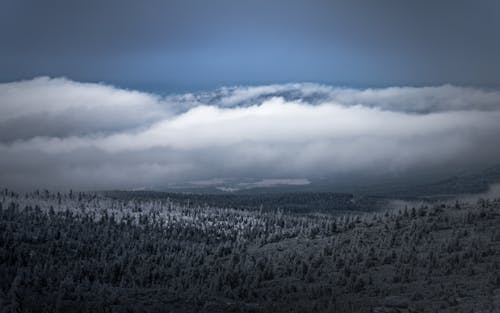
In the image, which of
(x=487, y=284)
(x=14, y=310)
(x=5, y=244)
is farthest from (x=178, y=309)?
(x=5, y=244)

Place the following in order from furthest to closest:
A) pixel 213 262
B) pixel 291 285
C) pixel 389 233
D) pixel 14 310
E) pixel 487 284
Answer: pixel 213 262 < pixel 389 233 < pixel 291 285 < pixel 487 284 < pixel 14 310

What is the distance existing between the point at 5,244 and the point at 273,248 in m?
85.5

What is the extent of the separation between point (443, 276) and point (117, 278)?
83385mm

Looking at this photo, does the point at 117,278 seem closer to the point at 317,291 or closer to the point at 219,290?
the point at 219,290

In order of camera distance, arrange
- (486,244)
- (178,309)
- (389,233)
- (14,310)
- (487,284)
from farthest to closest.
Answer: (389,233) < (486,244) < (487,284) < (178,309) < (14,310)

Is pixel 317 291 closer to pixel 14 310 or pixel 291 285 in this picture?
pixel 291 285

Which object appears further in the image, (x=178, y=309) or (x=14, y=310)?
(x=178, y=309)

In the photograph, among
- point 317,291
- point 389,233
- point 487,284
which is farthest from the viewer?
point 389,233

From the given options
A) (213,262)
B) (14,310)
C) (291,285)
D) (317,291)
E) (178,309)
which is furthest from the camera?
(213,262)

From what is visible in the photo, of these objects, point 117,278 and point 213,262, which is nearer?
point 117,278

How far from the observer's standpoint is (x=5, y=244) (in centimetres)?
19925

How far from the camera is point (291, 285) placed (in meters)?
110

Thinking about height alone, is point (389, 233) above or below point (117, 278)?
above

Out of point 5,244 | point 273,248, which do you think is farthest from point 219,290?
point 5,244
